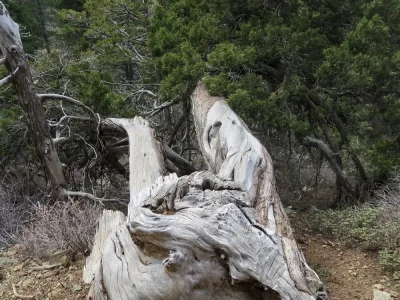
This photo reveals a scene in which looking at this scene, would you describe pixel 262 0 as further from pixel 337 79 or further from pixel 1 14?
pixel 1 14

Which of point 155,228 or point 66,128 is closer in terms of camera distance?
point 155,228

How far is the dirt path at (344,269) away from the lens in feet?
13.2

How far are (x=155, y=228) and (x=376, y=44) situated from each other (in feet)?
13.6

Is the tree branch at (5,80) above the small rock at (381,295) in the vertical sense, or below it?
above

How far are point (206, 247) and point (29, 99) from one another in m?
4.44

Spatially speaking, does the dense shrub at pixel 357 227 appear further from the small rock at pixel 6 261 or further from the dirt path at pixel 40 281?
the small rock at pixel 6 261

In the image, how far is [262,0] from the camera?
643 cm

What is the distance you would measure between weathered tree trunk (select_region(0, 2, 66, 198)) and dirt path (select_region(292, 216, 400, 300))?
370cm

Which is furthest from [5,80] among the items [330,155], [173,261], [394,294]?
[394,294]

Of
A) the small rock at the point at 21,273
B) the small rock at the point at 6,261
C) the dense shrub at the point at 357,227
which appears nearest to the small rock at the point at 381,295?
the dense shrub at the point at 357,227

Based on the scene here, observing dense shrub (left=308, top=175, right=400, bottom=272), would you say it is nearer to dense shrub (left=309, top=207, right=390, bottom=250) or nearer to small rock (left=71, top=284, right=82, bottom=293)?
dense shrub (left=309, top=207, right=390, bottom=250)

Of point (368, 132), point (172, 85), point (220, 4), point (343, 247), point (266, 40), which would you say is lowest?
point (343, 247)

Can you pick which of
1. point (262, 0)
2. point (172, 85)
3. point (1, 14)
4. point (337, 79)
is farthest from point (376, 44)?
point (1, 14)

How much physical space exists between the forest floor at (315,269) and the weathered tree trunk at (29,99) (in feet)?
5.08
